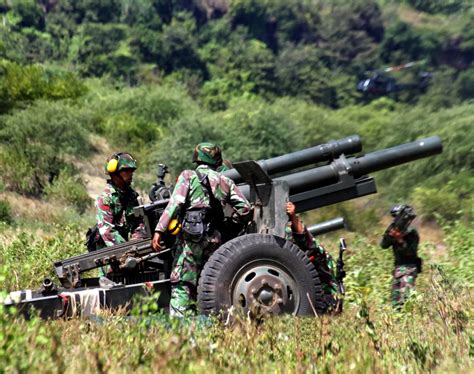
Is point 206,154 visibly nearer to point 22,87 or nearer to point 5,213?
point 5,213

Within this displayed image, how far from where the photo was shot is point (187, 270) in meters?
6.16

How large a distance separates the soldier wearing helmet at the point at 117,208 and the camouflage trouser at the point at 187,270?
1.16 m

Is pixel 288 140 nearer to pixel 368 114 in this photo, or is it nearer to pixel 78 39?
pixel 368 114

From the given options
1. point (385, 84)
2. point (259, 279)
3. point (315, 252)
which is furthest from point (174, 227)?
point (385, 84)

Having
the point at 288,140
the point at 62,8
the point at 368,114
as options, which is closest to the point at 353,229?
the point at 288,140

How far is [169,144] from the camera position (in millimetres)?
30984

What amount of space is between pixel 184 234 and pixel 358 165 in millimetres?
2913

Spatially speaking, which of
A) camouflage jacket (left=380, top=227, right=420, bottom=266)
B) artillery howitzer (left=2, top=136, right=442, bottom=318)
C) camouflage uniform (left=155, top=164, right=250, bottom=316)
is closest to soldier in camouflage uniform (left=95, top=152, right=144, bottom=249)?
artillery howitzer (left=2, top=136, right=442, bottom=318)

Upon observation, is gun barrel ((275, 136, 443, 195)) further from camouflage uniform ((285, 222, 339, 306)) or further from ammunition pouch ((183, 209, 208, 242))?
ammunition pouch ((183, 209, 208, 242))

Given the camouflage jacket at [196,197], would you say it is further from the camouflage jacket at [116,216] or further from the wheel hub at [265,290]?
the camouflage jacket at [116,216]

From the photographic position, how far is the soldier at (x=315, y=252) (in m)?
6.99

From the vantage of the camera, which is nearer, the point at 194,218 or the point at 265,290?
the point at 265,290

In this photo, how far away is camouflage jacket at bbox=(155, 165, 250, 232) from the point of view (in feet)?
20.3

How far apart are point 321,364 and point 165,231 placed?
2703 millimetres
